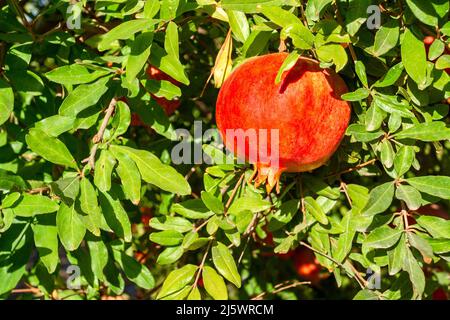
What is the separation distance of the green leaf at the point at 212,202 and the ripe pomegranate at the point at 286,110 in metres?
0.13

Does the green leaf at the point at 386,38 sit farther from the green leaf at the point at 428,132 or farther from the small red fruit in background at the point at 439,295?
the small red fruit in background at the point at 439,295

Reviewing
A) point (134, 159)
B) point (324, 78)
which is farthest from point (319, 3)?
point (134, 159)

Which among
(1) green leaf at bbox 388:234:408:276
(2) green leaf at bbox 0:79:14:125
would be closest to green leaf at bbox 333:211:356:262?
(1) green leaf at bbox 388:234:408:276

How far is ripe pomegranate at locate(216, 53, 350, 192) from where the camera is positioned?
0.96 meters

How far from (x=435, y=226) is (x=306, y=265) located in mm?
1087

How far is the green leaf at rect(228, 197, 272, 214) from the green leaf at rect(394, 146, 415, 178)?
23cm

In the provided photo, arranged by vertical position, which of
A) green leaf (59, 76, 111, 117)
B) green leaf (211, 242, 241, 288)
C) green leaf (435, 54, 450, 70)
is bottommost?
green leaf (211, 242, 241, 288)

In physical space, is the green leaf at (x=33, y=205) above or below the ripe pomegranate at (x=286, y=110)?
below

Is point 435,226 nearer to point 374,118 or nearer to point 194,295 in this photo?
point 374,118

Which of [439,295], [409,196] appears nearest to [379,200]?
[409,196]

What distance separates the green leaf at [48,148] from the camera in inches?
42.5

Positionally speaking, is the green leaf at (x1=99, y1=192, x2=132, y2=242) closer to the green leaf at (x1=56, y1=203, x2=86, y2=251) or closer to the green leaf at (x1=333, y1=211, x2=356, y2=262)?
the green leaf at (x1=56, y1=203, x2=86, y2=251)

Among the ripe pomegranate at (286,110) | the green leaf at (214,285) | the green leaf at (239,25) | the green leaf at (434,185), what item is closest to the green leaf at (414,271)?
the green leaf at (434,185)
